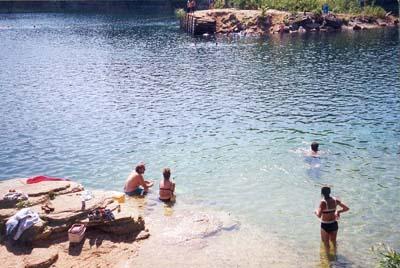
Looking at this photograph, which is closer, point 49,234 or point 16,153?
point 49,234

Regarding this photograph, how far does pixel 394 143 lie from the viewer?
2881 centimetres

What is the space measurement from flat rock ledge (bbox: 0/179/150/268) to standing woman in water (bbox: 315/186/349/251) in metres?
6.53

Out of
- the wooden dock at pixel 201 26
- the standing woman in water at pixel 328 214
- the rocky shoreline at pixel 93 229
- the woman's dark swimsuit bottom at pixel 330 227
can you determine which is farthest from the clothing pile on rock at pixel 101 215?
the wooden dock at pixel 201 26

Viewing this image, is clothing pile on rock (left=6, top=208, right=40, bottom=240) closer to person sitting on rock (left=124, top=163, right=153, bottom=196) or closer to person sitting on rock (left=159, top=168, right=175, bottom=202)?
person sitting on rock (left=124, top=163, right=153, bottom=196)

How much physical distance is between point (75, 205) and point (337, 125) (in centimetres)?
1984

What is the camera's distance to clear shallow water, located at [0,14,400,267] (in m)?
21.8

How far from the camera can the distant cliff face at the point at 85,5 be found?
14175cm

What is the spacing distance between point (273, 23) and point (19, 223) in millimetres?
72559

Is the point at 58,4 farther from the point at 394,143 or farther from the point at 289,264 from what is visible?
the point at 289,264

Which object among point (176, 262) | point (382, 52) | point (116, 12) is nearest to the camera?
point (176, 262)

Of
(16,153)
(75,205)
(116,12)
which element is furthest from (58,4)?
(75,205)

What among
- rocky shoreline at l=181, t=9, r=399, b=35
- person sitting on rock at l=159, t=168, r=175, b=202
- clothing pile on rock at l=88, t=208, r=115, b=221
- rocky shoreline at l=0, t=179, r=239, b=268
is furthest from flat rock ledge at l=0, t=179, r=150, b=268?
rocky shoreline at l=181, t=9, r=399, b=35

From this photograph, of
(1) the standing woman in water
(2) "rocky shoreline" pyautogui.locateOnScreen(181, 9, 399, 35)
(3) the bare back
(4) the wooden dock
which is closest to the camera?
(1) the standing woman in water

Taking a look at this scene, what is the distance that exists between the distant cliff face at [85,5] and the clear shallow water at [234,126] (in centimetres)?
8023
